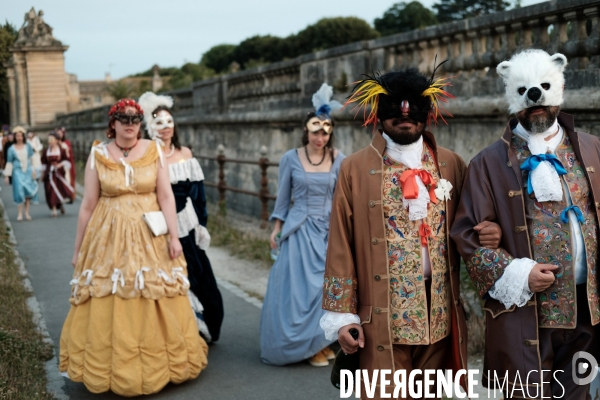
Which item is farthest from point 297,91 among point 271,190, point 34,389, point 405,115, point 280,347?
point 405,115

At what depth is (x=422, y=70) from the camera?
31.7 feet

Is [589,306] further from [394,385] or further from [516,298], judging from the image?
[394,385]

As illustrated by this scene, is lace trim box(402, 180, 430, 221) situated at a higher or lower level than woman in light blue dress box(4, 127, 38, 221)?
higher

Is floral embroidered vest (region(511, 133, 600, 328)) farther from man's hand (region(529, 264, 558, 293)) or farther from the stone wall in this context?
the stone wall

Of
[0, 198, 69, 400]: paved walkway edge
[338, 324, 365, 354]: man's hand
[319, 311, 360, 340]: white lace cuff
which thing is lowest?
[0, 198, 69, 400]: paved walkway edge

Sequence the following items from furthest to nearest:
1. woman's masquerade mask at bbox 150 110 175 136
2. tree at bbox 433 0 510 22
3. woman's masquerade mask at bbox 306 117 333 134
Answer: tree at bbox 433 0 510 22 → woman's masquerade mask at bbox 150 110 175 136 → woman's masquerade mask at bbox 306 117 333 134

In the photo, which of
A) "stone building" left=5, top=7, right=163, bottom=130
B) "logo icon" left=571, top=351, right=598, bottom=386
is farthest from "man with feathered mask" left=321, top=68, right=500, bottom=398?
"stone building" left=5, top=7, right=163, bottom=130

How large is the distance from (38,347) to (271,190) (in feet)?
26.2

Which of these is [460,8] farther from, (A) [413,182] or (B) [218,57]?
(A) [413,182]

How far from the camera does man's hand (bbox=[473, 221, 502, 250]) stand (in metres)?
3.81

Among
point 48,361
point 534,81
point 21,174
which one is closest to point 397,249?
point 534,81

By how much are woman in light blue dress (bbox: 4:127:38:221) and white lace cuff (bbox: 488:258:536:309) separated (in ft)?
47.1

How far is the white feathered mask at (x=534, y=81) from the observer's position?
382 centimetres

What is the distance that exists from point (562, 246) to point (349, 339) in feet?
3.54
